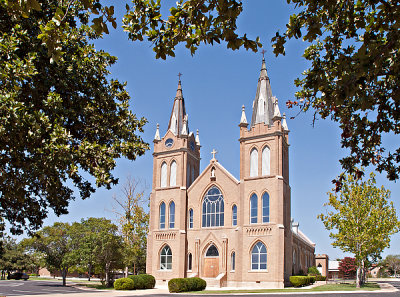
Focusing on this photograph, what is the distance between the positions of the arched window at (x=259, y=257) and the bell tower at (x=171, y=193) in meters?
7.37

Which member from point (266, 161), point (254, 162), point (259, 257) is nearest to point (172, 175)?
point (254, 162)

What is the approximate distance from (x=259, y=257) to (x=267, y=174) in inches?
302

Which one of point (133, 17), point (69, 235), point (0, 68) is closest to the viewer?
point (133, 17)

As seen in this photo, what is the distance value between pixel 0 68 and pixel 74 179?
167 inches

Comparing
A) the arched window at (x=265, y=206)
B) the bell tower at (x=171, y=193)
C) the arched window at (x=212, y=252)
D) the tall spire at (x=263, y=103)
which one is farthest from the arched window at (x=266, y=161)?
the arched window at (x=212, y=252)

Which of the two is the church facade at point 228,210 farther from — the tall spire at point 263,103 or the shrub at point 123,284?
the shrub at point 123,284

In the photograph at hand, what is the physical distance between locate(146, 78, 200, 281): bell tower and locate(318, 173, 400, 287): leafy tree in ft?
46.4

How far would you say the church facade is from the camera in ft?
126

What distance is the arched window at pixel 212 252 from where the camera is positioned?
4131 cm

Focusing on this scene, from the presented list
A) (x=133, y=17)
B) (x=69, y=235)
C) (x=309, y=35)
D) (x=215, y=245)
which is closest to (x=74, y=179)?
(x=133, y=17)

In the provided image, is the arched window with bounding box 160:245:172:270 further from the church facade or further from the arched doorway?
the arched doorway

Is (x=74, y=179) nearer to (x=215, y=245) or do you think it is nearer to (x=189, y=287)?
(x=189, y=287)

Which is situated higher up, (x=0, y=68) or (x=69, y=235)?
(x=0, y=68)

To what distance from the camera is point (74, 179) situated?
12164 millimetres
